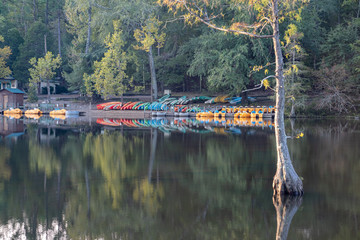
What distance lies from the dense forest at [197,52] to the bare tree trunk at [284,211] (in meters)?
27.1

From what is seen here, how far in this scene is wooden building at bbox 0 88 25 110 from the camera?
58.9 m

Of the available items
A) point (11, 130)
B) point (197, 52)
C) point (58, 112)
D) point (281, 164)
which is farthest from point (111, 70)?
point (281, 164)

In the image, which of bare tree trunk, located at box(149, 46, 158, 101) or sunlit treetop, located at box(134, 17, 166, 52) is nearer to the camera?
sunlit treetop, located at box(134, 17, 166, 52)

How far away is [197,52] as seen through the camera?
5075 cm

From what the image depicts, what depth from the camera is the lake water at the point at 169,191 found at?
942 centimetres

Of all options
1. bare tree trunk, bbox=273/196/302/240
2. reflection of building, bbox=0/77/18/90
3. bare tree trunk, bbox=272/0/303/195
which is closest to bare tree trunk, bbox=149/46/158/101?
reflection of building, bbox=0/77/18/90

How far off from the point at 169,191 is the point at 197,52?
3940 cm

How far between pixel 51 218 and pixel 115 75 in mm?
48485

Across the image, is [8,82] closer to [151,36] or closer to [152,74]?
[152,74]

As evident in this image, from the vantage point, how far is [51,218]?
32.7 ft

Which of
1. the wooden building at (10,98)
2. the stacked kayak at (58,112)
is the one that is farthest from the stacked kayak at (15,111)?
the stacked kayak at (58,112)

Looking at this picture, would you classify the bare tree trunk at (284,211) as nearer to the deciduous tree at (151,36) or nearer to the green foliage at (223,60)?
the green foliage at (223,60)

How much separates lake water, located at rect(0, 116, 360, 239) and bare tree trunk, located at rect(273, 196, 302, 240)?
0.14 meters

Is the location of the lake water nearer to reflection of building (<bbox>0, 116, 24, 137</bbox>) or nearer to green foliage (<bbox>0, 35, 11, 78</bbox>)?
reflection of building (<bbox>0, 116, 24, 137</bbox>)
